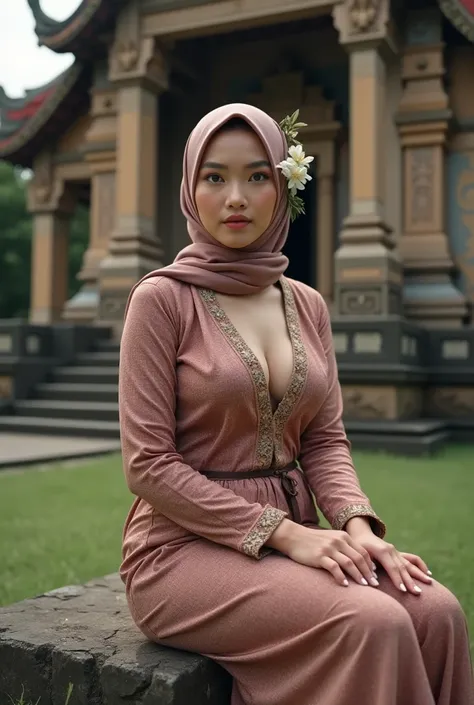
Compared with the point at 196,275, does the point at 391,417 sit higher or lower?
lower

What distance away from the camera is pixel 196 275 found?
6.19ft

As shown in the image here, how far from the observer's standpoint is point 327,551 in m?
1.59

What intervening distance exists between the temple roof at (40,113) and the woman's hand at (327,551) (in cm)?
1097

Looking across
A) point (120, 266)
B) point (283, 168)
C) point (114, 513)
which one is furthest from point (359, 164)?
point (283, 168)

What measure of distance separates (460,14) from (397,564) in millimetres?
8355

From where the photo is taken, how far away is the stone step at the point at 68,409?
8.26 metres

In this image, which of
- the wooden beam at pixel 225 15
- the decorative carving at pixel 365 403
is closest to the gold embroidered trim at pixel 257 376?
the decorative carving at pixel 365 403

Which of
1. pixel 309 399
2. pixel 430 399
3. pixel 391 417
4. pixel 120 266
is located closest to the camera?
pixel 309 399

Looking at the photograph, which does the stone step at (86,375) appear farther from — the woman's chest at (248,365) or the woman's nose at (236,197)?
the woman's nose at (236,197)

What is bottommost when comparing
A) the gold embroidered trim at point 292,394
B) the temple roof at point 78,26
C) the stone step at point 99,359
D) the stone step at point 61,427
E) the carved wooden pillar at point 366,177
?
the stone step at point 61,427

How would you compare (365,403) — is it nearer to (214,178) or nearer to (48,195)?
(214,178)

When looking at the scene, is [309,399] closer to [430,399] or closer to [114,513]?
[114,513]

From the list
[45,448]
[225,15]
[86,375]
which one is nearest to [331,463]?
[45,448]

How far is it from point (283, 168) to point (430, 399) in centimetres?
711
